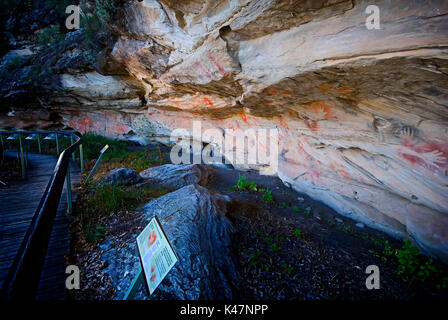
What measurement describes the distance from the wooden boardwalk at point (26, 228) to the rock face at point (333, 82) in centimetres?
456

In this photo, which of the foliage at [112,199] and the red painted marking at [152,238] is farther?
the foliage at [112,199]

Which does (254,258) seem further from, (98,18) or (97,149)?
(98,18)

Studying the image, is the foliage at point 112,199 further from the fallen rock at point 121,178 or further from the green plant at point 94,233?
the green plant at point 94,233

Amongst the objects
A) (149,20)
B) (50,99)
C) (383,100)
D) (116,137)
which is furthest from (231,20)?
(50,99)

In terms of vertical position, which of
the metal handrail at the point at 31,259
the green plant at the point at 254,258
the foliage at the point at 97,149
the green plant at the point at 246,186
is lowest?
the green plant at the point at 254,258

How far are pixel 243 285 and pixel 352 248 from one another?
96.4 inches

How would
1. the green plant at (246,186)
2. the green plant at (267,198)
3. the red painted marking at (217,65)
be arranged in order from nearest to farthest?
the red painted marking at (217,65)
the green plant at (267,198)
the green plant at (246,186)

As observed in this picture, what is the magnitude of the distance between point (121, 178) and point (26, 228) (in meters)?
2.37

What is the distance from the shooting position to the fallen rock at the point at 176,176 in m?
6.17

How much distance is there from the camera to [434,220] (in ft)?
11.8

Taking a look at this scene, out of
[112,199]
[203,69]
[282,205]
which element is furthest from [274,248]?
[203,69]

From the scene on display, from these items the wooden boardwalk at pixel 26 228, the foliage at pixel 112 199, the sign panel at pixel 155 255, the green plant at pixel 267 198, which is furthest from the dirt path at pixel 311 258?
the wooden boardwalk at pixel 26 228

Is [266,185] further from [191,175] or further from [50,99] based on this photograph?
[50,99]

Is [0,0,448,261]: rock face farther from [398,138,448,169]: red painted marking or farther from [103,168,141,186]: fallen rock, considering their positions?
[103,168,141,186]: fallen rock
